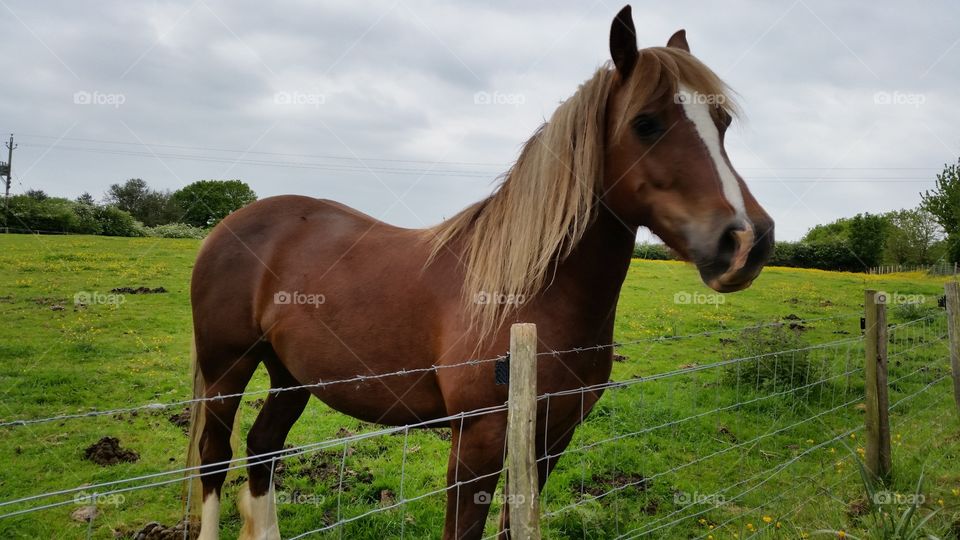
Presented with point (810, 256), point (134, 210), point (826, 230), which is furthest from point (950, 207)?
point (134, 210)

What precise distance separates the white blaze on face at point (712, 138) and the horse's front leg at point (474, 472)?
124 cm

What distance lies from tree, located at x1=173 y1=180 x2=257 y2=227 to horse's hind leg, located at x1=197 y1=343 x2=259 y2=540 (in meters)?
43.2

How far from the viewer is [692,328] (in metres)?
12.1

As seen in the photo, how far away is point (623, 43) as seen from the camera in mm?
2295

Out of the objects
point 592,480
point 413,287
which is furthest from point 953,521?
point 413,287

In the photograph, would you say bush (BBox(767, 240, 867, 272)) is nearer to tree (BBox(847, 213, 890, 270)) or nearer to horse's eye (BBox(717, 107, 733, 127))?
tree (BBox(847, 213, 890, 270))

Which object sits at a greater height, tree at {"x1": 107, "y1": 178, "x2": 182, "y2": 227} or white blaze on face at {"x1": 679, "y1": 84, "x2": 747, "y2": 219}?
tree at {"x1": 107, "y1": 178, "x2": 182, "y2": 227}

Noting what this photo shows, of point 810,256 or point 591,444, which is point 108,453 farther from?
point 810,256

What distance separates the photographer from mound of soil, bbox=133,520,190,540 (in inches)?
139

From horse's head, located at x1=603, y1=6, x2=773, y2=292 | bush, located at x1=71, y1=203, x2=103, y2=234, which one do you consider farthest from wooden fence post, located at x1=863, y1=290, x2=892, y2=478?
bush, located at x1=71, y1=203, x2=103, y2=234

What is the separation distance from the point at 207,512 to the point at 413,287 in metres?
2.14

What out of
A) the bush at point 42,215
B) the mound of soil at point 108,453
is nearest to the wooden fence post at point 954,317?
the mound of soil at point 108,453

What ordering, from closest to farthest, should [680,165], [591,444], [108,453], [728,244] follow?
[728,244] → [680,165] → [591,444] → [108,453]

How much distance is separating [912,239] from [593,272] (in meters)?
50.3
